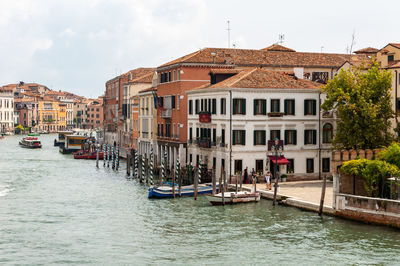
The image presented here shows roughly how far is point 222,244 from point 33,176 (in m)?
29.3

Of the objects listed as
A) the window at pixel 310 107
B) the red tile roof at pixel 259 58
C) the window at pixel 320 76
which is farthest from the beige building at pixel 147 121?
the window at pixel 310 107

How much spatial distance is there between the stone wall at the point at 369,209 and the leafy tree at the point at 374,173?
94 cm

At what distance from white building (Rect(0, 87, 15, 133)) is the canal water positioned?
121m

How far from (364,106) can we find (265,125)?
618 cm

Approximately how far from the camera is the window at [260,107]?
37875 mm

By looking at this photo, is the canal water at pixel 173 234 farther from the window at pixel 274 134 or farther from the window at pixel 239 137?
the window at pixel 274 134

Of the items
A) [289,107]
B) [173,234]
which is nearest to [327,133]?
[289,107]

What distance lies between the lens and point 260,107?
38.0 m

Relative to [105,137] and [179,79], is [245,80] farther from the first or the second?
[105,137]

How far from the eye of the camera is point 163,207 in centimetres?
3241

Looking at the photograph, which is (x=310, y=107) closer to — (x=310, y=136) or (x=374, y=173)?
(x=310, y=136)

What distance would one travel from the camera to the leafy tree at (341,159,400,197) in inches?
1081

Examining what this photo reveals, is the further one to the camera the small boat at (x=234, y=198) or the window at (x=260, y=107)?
the window at (x=260, y=107)

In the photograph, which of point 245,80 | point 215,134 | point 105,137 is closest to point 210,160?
point 215,134
